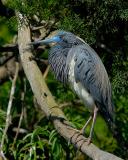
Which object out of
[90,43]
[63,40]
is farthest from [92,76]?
[63,40]

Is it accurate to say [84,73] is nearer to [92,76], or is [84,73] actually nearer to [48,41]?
[92,76]

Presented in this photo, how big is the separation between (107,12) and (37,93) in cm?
67

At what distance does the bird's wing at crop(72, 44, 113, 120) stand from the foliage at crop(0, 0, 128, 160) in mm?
68

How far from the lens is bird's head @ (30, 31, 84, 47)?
3.60 meters

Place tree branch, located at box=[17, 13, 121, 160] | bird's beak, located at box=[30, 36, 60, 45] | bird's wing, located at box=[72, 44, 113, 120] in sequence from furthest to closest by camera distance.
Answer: bird's beak, located at box=[30, 36, 60, 45], bird's wing, located at box=[72, 44, 113, 120], tree branch, located at box=[17, 13, 121, 160]

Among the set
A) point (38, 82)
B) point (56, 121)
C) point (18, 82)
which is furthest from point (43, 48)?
point (56, 121)

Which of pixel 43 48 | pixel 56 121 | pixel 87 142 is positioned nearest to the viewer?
pixel 87 142

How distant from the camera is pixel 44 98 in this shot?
3.56 meters

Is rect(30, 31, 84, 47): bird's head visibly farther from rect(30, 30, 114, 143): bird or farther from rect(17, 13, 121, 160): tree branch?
rect(17, 13, 121, 160): tree branch

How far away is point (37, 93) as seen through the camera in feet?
11.7

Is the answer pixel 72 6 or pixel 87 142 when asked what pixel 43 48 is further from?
pixel 87 142

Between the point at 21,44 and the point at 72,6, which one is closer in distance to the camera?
the point at 72,6

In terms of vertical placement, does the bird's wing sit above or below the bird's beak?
below

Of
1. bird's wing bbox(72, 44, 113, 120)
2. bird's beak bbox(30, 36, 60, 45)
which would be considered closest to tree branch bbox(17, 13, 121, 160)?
bird's beak bbox(30, 36, 60, 45)
